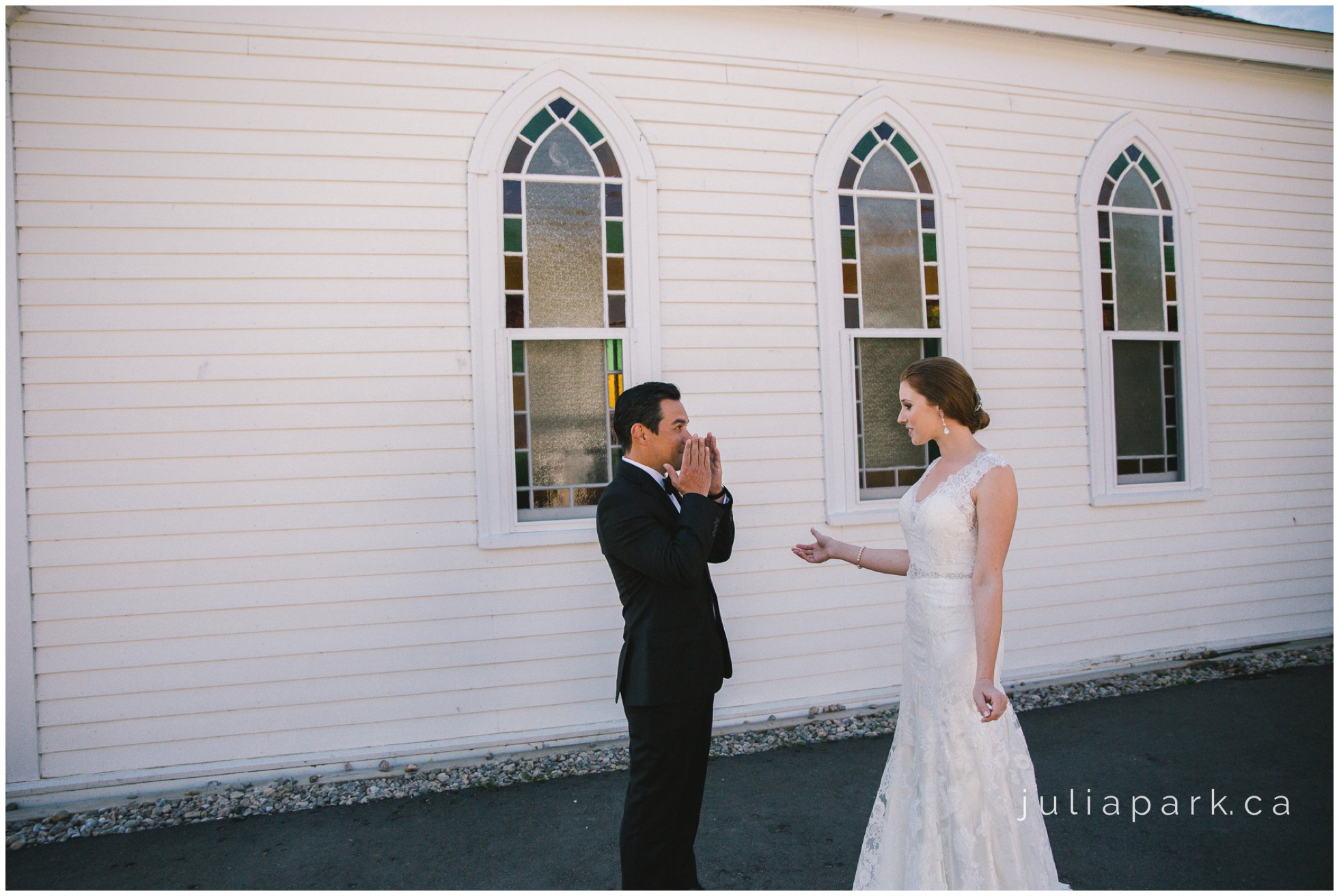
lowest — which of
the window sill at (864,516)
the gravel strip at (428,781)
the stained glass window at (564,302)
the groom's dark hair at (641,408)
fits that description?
the gravel strip at (428,781)

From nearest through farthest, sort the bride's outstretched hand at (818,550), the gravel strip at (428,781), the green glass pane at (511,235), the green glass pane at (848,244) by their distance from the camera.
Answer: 1. the bride's outstretched hand at (818,550)
2. the gravel strip at (428,781)
3. the green glass pane at (511,235)
4. the green glass pane at (848,244)

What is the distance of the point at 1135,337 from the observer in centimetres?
584

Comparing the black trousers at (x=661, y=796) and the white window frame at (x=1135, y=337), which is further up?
the white window frame at (x=1135, y=337)

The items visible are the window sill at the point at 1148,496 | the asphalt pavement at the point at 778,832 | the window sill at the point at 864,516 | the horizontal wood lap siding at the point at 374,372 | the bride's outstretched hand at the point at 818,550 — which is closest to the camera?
the bride's outstretched hand at the point at 818,550

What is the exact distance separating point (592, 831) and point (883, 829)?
4.69ft

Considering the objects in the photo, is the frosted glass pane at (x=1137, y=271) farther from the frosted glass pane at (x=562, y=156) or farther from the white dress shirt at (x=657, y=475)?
the white dress shirt at (x=657, y=475)

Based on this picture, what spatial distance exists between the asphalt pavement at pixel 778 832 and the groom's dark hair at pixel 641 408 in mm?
1943

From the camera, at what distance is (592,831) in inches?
144

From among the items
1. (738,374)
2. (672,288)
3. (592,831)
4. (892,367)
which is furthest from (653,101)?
(592,831)

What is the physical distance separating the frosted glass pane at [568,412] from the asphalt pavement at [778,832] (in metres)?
1.76

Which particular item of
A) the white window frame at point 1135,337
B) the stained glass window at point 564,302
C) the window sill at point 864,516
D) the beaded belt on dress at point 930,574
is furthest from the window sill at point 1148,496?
the stained glass window at point 564,302

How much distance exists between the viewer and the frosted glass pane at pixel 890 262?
17.4 feet

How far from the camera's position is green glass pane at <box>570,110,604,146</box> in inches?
188

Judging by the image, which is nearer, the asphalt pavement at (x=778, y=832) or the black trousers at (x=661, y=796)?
the black trousers at (x=661, y=796)
